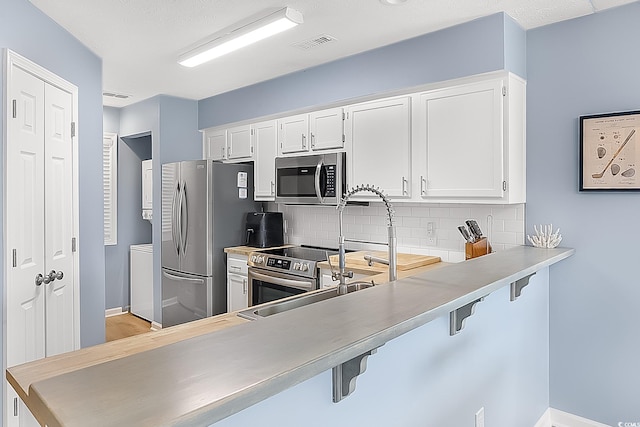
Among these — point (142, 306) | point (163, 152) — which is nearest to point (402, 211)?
point (163, 152)

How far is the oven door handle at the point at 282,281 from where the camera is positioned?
11.2 ft

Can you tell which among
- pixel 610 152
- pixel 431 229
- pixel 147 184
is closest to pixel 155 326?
pixel 147 184

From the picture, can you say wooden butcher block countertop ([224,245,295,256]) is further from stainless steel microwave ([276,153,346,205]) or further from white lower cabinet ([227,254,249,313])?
stainless steel microwave ([276,153,346,205])

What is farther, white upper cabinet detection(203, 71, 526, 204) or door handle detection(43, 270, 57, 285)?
white upper cabinet detection(203, 71, 526, 204)

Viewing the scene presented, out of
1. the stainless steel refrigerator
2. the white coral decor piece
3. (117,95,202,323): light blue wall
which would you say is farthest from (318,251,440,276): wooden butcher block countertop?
(117,95,202,323): light blue wall

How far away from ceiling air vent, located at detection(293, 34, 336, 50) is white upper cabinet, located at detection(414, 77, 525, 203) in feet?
2.61

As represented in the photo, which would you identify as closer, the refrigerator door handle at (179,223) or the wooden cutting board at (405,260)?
the wooden cutting board at (405,260)

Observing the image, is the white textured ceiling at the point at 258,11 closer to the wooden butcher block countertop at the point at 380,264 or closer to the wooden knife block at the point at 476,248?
the wooden knife block at the point at 476,248

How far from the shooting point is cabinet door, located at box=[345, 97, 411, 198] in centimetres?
321

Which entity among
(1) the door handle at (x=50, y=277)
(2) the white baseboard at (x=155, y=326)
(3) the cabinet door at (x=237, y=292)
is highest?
(1) the door handle at (x=50, y=277)

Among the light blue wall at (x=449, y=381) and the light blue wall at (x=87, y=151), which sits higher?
the light blue wall at (x=87, y=151)

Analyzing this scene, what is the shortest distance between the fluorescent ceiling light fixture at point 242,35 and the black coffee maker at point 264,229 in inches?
63.5

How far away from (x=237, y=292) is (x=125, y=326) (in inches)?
75.5

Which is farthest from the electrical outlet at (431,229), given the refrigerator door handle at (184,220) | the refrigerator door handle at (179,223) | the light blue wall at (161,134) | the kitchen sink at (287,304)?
the light blue wall at (161,134)
